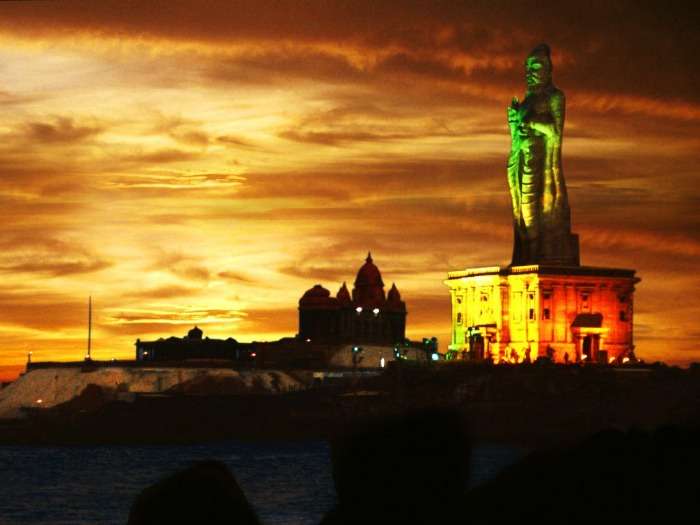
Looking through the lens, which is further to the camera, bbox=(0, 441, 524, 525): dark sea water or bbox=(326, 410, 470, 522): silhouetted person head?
bbox=(0, 441, 524, 525): dark sea water

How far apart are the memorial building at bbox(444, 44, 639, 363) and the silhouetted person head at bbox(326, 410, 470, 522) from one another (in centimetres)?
14619

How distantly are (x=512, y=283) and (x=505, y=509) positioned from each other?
489 ft

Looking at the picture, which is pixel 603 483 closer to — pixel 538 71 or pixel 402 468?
pixel 402 468

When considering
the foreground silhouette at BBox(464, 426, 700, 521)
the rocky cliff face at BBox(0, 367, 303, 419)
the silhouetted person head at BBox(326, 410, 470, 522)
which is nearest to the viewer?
the foreground silhouette at BBox(464, 426, 700, 521)

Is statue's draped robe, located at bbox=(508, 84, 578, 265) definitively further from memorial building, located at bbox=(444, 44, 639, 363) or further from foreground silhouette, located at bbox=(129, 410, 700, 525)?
foreground silhouette, located at bbox=(129, 410, 700, 525)

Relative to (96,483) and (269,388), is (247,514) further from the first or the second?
(269,388)

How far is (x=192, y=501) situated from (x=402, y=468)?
0.70 meters

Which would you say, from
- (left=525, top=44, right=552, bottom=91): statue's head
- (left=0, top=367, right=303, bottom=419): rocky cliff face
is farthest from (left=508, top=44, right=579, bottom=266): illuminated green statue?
(left=0, top=367, right=303, bottom=419): rocky cliff face

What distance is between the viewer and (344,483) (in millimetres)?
6266

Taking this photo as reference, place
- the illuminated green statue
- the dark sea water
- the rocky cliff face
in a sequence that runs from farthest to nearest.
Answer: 1. the rocky cliff face
2. the illuminated green statue
3. the dark sea water

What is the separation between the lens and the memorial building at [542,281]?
153 metres

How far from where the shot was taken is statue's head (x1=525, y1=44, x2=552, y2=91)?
15275cm

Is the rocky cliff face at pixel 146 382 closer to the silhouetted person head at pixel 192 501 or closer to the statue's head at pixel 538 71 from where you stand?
the statue's head at pixel 538 71

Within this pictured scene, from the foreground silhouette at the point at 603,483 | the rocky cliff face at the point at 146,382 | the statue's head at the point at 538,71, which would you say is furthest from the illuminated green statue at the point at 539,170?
the foreground silhouette at the point at 603,483
